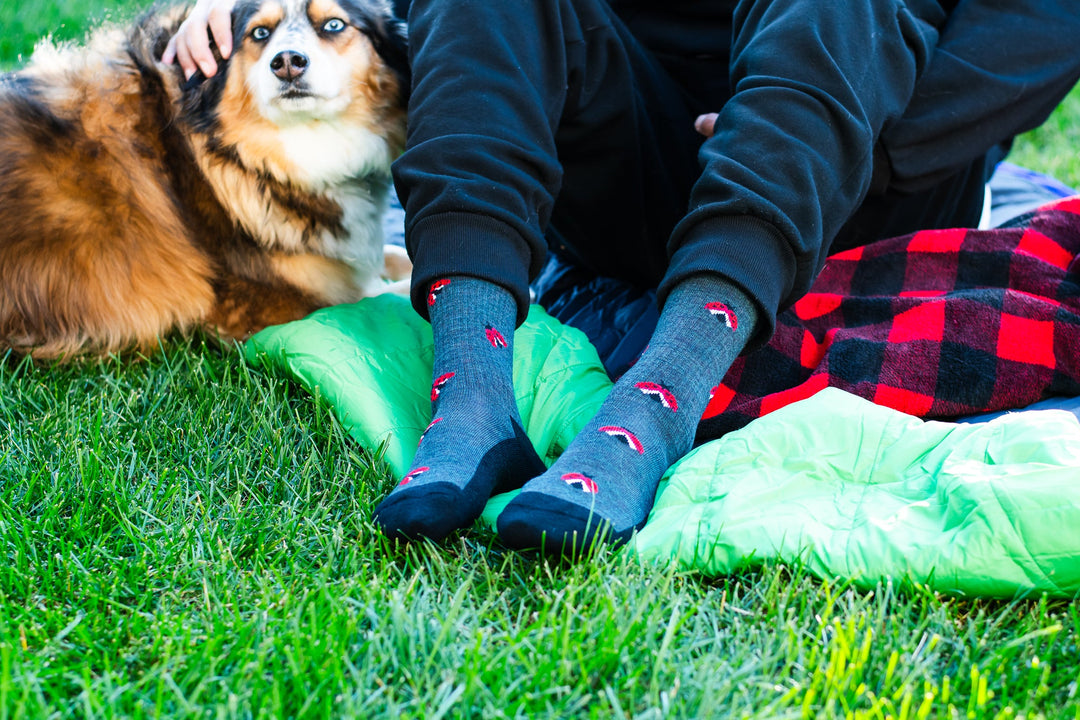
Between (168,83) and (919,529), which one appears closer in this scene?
(919,529)

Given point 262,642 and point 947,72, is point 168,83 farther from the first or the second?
point 947,72

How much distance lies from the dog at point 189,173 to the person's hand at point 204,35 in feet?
0.10

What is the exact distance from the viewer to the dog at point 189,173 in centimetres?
200

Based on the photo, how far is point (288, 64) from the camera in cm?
202

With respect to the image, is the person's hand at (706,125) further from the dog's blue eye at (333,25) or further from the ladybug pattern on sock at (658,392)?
the dog's blue eye at (333,25)

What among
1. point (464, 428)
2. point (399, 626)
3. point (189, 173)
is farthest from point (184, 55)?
point (399, 626)

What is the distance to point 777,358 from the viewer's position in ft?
5.77

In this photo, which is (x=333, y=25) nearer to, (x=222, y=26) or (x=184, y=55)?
(x=222, y=26)

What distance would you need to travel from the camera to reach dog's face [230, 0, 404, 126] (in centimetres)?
204

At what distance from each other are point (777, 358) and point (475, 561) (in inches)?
31.1

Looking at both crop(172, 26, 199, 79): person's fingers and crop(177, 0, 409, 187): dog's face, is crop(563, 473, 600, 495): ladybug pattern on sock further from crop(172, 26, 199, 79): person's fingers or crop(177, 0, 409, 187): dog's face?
crop(172, 26, 199, 79): person's fingers

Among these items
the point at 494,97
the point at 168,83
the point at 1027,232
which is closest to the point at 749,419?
the point at 494,97

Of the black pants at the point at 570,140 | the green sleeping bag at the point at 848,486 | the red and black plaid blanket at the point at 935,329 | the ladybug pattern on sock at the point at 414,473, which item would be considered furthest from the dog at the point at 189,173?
the red and black plaid blanket at the point at 935,329

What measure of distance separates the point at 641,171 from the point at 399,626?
3.87ft
